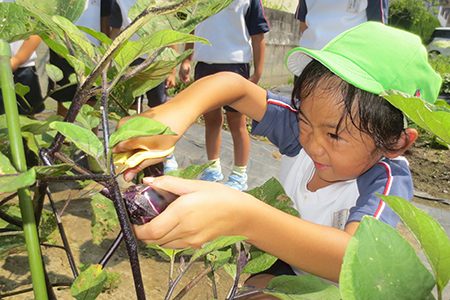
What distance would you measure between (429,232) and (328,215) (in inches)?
39.0

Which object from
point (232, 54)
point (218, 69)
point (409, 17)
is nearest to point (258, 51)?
point (232, 54)

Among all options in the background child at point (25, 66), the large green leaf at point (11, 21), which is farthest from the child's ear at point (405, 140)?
the background child at point (25, 66)

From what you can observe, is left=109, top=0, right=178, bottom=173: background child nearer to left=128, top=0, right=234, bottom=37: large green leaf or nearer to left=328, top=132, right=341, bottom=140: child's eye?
left=328, top=132, right=341, bottom=140: child's eye

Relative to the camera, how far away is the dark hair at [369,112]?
93 centimetres

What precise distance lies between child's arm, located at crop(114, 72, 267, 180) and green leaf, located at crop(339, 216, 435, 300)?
50 cm

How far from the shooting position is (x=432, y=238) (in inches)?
11.0

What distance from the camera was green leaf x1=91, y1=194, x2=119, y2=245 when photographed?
0.71 metres

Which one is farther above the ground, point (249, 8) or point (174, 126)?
point (249, 8)

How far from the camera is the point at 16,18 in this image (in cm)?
45

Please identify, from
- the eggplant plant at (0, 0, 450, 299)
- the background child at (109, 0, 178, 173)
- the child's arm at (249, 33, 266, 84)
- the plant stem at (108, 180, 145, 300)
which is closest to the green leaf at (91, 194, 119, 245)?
the eggplant plant at (0, 0, 450, 299)

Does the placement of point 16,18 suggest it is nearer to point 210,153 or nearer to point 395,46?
point 395,46

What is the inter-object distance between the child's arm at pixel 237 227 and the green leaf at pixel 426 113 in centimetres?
39

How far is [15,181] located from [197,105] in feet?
2.40

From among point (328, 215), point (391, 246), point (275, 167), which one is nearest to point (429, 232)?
point (391, 246)
